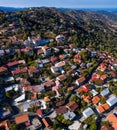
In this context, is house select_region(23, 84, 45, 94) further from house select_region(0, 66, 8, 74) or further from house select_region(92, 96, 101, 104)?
house select_region(92, 96, 101, 104)

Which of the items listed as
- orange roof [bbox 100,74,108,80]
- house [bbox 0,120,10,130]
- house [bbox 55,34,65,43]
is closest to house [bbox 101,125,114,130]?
orange roof [bbox 100,74,108,80]

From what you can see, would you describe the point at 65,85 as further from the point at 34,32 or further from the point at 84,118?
the point at 34,32

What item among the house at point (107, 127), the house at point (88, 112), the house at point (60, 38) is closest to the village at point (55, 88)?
the house at point (88, 112)

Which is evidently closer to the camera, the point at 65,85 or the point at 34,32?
the point at 65,85

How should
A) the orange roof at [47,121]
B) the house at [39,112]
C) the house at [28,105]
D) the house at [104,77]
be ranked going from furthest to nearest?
the house at [104,77] → the house at [28,105] → the house at [39,112] → the orange roof at [47,121]

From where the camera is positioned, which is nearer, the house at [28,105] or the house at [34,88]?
the house at [28,105]

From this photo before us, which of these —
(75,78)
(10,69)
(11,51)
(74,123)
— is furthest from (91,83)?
(11,51)

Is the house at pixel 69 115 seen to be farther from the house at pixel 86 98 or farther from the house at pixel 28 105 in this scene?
the house at pixel 28 105
